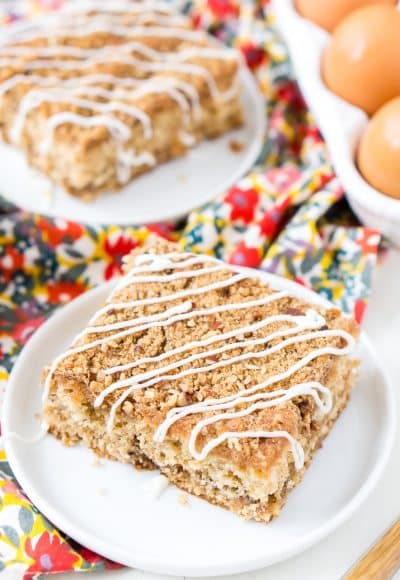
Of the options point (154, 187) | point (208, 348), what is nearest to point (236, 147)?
point (154, 187)

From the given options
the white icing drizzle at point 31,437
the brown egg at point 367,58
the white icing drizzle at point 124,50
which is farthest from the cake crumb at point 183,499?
the white icing drizzle at point 124,50

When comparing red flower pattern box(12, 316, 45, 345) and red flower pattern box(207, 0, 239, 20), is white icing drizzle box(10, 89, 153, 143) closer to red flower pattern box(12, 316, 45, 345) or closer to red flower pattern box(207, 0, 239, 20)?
red flower pattern box(12, 316, 45, 345)

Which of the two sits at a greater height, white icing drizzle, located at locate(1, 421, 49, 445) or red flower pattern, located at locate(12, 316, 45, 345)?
white icing drizzle, located at locate(1, 421, 49, 445)

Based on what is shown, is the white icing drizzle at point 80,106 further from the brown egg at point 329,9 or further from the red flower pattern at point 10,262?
the brown egg at point 329,9

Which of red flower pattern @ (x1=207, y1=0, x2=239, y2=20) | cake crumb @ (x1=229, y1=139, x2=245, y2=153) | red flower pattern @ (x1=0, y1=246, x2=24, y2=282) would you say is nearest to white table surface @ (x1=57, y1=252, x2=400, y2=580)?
red flower pattern @ (x1=0, y1=246, x2=24, y2=282)

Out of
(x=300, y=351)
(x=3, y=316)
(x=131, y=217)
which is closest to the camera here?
(x=300, y=351)

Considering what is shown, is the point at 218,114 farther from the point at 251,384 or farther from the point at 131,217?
the point at 251,384

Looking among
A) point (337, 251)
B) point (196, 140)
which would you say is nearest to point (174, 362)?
point (337, 251)
